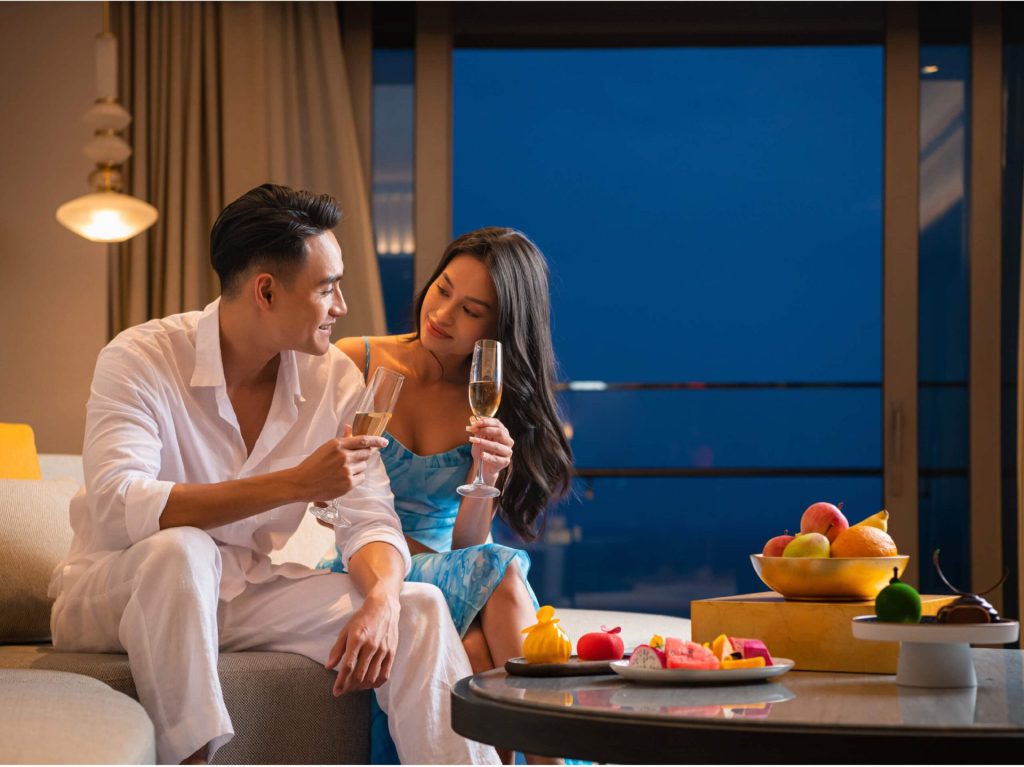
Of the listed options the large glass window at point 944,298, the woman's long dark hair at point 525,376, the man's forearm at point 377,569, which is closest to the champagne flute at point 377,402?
the man's forearm at point 377,569

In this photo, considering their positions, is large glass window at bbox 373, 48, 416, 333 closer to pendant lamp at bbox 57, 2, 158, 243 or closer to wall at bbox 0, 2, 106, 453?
wall at bbox 0, 2, 106, 453

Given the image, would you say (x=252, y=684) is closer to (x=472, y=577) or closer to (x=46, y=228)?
(x=472, y=577)

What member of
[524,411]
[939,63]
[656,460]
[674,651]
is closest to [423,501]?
[524,411]

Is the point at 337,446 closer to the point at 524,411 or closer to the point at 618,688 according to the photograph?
the point at 618,688

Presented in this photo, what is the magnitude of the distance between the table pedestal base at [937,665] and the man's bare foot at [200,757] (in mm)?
968

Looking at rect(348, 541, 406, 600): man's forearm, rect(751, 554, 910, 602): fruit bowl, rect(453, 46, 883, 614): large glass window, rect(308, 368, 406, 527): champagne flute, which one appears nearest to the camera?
rect(751, 554, 910, 602): fruit bowl

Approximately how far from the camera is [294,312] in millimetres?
2162

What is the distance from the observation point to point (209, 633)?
182cm

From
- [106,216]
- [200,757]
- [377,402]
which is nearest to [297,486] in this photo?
[377,402]

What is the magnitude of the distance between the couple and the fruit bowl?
0.54 meters

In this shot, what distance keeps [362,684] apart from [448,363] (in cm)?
90

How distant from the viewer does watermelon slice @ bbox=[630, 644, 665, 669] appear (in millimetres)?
1555

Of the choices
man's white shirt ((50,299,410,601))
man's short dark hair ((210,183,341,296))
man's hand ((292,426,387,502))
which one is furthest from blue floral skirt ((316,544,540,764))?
man's short dark hair ((210,183,341,296))

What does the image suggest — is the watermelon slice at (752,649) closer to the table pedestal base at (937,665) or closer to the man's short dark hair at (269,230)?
the table pedestal base at (937,665)
